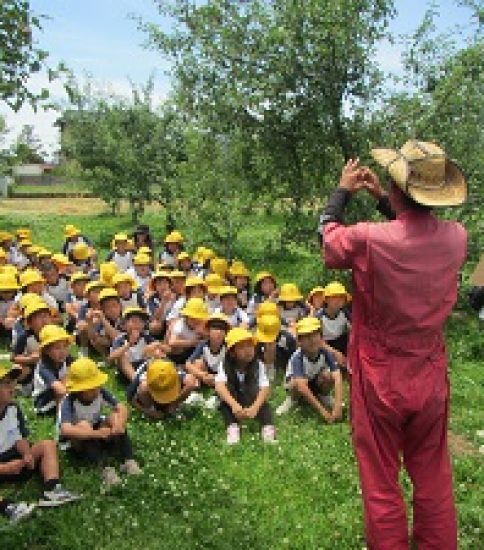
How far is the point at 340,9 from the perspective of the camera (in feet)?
32.8

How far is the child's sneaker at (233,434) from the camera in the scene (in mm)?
6793

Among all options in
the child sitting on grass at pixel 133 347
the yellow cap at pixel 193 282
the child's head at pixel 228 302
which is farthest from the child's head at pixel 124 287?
the child's head at pixel 228 302

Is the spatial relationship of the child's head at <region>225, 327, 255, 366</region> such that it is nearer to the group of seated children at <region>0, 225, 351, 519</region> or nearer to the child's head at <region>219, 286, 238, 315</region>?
the group of seated children at <region>0, 225, 351, 519</region>

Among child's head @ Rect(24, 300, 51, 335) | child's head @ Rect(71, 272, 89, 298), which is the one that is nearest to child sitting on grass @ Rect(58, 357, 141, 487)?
child's head @ Rect(24, 300, 51, 335)

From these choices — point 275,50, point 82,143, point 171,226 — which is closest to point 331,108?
point 275,50

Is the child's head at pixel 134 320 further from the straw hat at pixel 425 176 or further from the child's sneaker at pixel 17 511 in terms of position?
the straw hat at pixel 425 176

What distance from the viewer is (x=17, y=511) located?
5.45m

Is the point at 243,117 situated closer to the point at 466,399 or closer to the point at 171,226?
the point at 466,399

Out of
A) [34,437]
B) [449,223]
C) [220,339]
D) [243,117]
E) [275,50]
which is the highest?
[275,50]

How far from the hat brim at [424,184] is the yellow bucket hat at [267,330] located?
16.1ft

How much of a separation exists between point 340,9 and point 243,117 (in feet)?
7.41

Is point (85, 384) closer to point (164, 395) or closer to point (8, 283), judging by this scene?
point (164, 395)

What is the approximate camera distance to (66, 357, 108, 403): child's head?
6.30 meters

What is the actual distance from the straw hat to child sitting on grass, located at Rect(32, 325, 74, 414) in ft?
14.6
